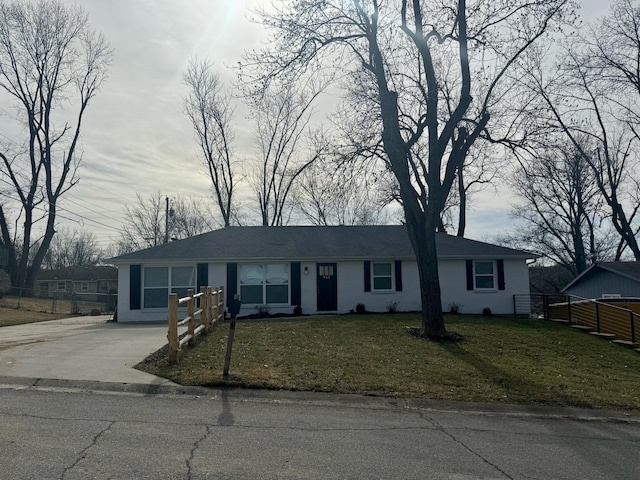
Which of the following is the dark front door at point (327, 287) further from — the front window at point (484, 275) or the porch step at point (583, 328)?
the porch step at point (583, 328)

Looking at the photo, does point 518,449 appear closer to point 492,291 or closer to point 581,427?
point 581,427

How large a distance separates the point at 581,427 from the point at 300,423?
3.69 m

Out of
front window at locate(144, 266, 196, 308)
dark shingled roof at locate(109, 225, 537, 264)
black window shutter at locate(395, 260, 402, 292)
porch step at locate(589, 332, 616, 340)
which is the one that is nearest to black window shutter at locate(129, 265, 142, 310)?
front window at locate(144, 266, 196, 308)

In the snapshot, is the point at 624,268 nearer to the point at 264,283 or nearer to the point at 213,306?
the point at 264,283

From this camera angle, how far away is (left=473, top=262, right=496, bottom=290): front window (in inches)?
869

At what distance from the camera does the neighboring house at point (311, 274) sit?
20.2 meters

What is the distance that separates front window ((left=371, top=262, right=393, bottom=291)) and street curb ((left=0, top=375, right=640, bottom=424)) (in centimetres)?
1430

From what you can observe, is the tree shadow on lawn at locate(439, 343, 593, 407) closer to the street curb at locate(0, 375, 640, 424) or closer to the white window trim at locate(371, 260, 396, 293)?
the street curb at locate(0, 375, 640, 424)

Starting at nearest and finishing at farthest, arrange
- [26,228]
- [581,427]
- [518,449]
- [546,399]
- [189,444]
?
[189,444]
[518,449]
[581,427]
[546,399]
[26,228]

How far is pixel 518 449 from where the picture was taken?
539 cm

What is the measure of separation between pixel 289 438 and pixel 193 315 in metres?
5.94

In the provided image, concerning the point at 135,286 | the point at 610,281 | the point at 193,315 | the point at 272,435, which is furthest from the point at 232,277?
the point at 610,281

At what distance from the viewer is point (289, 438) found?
540 centimetres

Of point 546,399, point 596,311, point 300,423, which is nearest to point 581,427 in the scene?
point 546,399
